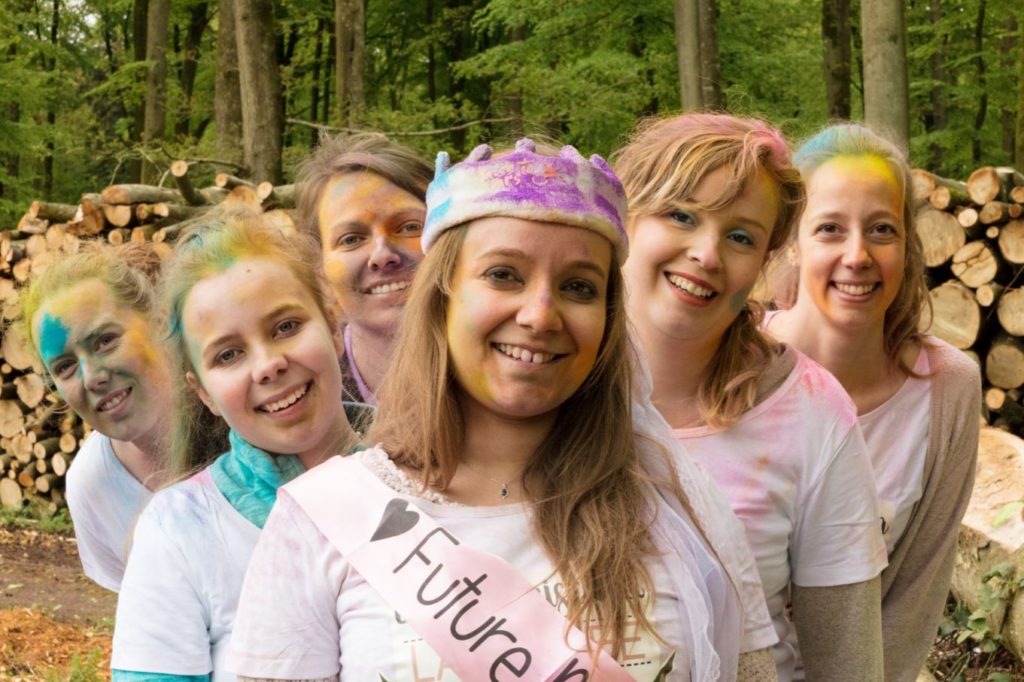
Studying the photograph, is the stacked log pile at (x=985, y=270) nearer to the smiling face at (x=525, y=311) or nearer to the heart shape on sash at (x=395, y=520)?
the smiling face at (x=525, y=311)

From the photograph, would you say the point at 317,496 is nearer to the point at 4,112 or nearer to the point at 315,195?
the point at 315,195

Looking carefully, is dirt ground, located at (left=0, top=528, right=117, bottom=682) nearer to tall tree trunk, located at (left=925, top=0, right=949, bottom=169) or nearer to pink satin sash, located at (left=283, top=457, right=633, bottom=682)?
pink satin sash, located at (left=283, top=457, right=633, bottom=682)

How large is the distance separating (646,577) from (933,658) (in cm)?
376

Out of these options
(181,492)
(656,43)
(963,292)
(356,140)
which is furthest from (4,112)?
(181,492)

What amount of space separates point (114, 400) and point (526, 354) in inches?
45.5

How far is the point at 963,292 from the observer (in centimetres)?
678

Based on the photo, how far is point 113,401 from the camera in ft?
8.38

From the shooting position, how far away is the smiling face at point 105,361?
8.34 ft

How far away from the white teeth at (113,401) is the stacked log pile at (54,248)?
430cm

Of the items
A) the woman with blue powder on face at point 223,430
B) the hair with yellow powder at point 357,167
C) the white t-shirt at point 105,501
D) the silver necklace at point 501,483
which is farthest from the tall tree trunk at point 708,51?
the silver necklace at point 501,483

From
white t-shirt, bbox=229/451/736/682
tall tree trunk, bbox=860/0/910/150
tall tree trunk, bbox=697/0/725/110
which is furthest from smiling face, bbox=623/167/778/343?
tall tree trunk, bbox=697/0/725/110

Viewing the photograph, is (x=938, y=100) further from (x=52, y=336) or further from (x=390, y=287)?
(x=52, y=336)

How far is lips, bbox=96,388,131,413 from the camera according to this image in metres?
2.54

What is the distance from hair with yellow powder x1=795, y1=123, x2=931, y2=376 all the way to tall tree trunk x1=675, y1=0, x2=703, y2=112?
7.31 meters
